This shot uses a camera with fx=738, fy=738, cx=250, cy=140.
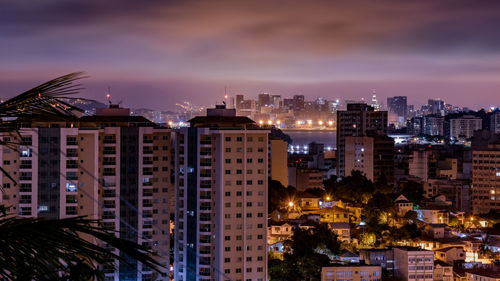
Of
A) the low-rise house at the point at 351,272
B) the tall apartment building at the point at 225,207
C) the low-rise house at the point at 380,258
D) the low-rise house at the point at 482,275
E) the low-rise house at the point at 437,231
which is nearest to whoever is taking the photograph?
the tall apartment building at the point at 225,207

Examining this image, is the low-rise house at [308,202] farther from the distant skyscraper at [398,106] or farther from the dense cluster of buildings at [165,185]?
the distant skyscraper at [398,106]

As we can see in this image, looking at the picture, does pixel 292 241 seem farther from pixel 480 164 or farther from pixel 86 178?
pixel 480 164

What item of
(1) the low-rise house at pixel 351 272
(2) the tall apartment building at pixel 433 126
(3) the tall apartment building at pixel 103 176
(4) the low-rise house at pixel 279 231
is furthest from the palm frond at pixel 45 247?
(2) the tall apartment building at pixel 433 126

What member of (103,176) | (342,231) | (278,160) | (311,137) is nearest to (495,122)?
(311,137)

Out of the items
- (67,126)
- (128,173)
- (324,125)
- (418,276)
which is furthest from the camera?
(324,125)

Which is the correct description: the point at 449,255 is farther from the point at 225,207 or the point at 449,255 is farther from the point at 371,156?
the point at 371,156

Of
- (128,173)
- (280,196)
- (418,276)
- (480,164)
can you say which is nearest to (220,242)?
(128,173)
